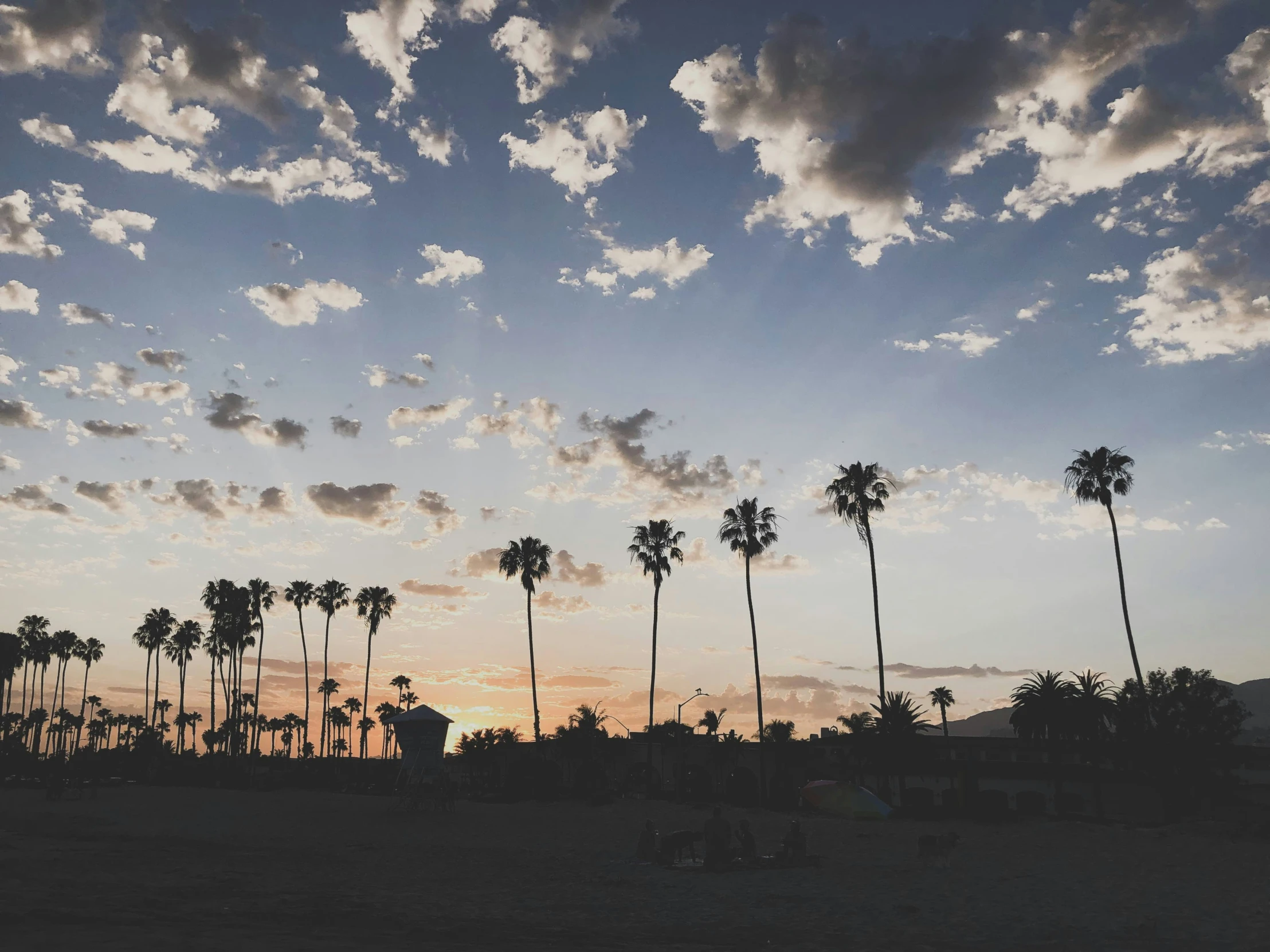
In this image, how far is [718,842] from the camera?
23.5m

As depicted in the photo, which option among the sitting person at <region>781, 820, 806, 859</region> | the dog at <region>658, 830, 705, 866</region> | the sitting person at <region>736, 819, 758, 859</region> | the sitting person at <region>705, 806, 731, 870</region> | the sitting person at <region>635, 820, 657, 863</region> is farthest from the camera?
the sitting person at <region>635, 820, 657, 863</region>

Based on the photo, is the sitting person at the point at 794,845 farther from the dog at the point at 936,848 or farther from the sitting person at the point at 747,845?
the dog at the point at 936,848

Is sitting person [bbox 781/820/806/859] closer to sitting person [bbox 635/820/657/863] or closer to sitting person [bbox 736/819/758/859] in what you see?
sitting person [bbox 736/819/758/859]

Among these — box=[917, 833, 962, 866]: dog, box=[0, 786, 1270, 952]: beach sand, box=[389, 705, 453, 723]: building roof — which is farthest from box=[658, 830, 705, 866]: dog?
box=[389, 705, 453, 723]: building roof

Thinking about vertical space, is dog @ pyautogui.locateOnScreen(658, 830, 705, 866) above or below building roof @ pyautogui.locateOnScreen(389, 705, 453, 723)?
below

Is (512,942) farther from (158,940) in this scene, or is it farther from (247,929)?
(158,940)

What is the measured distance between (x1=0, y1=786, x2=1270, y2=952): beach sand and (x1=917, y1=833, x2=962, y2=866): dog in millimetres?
340

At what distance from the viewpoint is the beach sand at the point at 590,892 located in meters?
12.6

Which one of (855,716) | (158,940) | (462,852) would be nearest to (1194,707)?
(855,716)

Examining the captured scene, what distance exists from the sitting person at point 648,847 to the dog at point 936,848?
7.78 m

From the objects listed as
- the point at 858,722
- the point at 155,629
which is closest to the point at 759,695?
the point at 858,722

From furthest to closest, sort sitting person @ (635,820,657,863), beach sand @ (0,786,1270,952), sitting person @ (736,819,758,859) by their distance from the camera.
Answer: sitting person @ (635,820,657,863) → sitting person @ (736,819,758,859) → beach sand @ (0,786,1270,952)

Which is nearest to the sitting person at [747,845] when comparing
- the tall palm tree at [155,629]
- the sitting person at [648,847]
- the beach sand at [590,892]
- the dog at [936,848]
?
the beach sand at [590,892]

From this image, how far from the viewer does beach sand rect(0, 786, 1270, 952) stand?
12.6 metres
